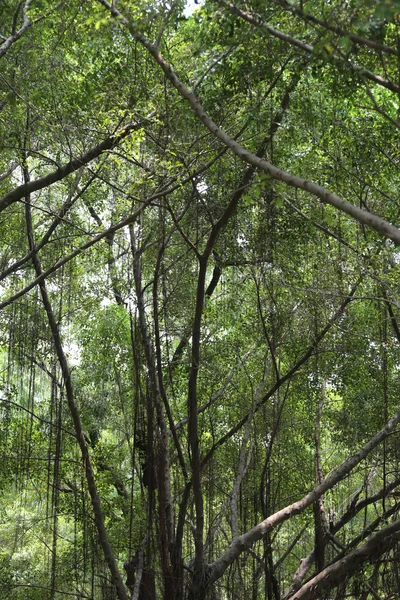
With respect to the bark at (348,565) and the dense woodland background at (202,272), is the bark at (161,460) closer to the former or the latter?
the dense woodland background at (202,272)

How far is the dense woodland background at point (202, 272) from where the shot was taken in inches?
154

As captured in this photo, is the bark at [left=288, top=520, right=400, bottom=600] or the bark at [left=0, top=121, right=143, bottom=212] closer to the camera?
the bark at [left=0, top=121, right=143, bottom=212]

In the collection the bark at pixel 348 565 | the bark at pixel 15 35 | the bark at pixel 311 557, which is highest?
the bark at pixel 15 35

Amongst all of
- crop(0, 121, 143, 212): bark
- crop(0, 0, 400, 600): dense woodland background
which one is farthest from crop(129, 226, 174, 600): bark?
crop(0, 121, 143, 212): bark

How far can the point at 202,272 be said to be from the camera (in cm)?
432

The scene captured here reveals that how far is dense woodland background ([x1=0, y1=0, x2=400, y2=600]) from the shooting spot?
12.8ft

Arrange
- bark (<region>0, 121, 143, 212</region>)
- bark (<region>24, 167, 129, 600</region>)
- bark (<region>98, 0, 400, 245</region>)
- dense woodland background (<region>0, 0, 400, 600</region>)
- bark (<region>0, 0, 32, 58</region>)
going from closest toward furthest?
bark (<region>98, 0, 400, 245</region>), dense woodland background (<region>0, 0, 400, 600</region>), bark (<region>0, 0, 32, 58</region>), bark (<region>0, 121, 143, 212</region>), bark (<region>24, 167, 129, 600</region>)

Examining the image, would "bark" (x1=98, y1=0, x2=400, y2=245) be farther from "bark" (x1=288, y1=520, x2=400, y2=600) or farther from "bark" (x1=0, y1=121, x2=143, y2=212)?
"bark" (x1=288, y1=520, x2=400, y2=600)

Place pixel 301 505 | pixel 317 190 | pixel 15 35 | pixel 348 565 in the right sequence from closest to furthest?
pixel 317 190
pixel 15 35
pixel 348 565
pixel 301 505

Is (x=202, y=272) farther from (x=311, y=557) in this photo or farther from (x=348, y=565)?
(x=311, y=557)

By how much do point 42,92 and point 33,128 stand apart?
1.48 feet

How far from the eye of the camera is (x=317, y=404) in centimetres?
620

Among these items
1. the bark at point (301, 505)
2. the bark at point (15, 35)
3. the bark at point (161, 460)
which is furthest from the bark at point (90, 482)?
the bark at point (15, 35)

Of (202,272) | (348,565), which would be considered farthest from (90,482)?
(202,272)
